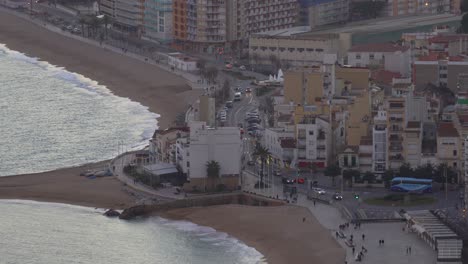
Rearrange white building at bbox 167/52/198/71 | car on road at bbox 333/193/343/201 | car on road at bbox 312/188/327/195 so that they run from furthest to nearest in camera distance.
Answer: white building at bbox 167/52/198/71, car on road at bbox 312/188/327/195, car on road at bbox 333/193/343/201

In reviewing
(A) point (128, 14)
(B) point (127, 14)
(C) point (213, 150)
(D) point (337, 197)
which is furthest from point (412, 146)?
(B) point (127, 14)

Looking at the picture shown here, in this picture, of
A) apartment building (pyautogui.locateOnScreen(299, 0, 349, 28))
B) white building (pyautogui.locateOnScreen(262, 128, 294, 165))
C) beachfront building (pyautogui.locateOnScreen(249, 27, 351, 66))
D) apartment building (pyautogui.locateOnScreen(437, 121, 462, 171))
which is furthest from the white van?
apartment building (pyautogui.locateOnScreen(299, 0, 349, 28))

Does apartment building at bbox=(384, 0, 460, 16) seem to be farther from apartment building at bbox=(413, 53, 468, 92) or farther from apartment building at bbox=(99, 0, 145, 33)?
apartment building at bbox=(413, 53, 468, 92)

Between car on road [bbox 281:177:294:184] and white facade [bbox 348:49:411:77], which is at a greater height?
white facade [bbox 348:49:411:77]

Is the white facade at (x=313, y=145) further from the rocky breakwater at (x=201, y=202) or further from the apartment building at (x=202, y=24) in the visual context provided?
the apartment building at (x=202, y=24)

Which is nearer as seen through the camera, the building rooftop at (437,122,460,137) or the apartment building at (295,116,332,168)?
the building rooftop at (437,122,460,137)

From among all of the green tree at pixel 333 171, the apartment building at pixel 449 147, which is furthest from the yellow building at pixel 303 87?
the apartment building at pixel 449 147

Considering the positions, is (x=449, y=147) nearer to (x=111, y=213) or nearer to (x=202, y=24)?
(x=111, y=213)

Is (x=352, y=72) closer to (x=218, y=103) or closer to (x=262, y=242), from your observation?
(x=218, y=103)
